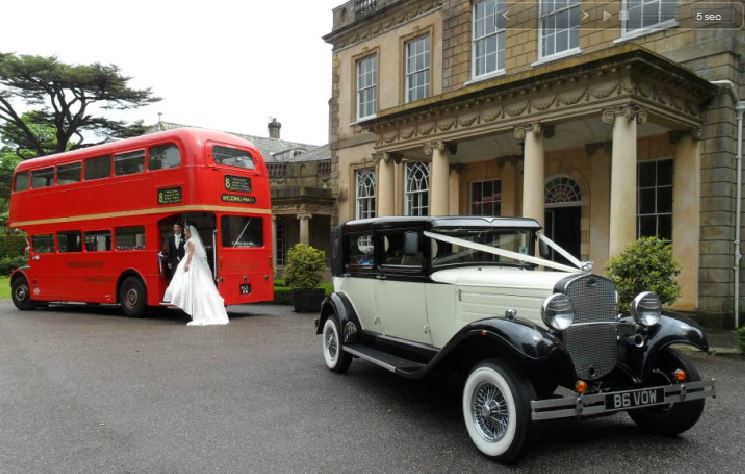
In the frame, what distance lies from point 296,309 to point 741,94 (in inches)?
420

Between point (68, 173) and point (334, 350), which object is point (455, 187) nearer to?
point (68, 173)

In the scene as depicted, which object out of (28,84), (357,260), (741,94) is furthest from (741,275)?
(28,84)

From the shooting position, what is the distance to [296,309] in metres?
14.4

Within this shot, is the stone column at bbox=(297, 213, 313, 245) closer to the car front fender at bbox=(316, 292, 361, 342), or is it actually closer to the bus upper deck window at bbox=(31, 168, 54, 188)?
the bus upper deck window at bbox=(31, 168, 54, 188)

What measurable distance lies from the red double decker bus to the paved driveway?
4.16 metres

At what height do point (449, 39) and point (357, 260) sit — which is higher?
point (449, 39)

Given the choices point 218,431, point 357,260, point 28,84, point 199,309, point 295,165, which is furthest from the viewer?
point 28,84

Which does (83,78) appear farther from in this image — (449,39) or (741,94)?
(741,94)

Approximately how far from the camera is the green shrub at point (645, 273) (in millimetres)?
8195

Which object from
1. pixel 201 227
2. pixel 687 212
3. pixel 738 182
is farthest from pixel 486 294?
pixel 201 227

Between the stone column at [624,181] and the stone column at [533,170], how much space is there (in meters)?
1.78

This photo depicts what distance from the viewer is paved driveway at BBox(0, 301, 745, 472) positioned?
3.98 metres

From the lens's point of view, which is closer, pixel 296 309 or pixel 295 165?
pixel 296 309

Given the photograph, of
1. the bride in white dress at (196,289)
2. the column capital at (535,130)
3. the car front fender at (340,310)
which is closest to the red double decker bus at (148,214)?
the bride in white dress at (196,289)
